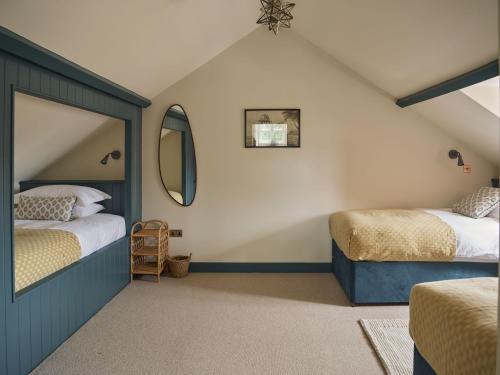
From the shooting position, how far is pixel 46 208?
335 cm

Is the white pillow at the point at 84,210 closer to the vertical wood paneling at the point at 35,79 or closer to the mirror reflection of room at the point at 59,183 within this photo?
the mirror reflection of room at the point at 59,183

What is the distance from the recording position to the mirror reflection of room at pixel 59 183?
2.43 metres

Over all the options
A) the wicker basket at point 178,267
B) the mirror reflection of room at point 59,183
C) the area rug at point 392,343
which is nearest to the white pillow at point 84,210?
the mirror reflection of room at point 59,183

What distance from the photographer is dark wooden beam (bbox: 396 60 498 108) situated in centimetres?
243

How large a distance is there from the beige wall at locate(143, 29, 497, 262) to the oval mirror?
9 centimetres

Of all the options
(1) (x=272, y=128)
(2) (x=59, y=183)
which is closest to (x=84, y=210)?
(2) (x=59, y=183)

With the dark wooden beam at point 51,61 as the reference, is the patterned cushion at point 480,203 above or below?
below

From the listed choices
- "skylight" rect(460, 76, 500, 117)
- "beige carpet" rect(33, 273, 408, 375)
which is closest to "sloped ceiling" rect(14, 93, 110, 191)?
"beige carpet" rect(33, 273, 408, 375)

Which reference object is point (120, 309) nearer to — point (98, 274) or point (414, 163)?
point (98, 274)

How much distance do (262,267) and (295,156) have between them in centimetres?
131

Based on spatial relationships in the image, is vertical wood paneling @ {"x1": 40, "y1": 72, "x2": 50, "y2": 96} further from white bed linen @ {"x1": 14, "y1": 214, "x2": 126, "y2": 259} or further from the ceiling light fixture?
the ceiling light fixture

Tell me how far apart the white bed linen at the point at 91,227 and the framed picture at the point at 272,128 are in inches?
64.9

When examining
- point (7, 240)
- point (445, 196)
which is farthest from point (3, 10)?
point (445, 196)

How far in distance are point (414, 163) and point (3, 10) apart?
378 cm
